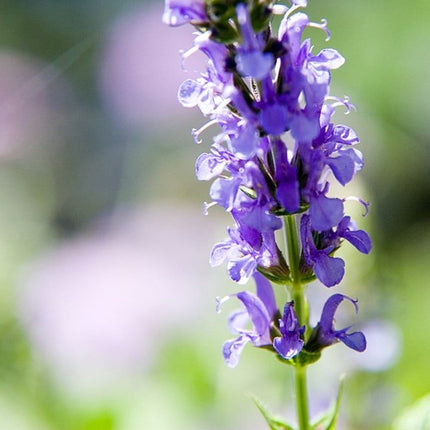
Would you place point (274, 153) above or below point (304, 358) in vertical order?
above

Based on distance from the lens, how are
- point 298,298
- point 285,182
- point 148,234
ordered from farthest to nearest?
point 148,234, point 298,298, point 285,182

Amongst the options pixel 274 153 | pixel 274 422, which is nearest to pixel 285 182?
pixel 274 153

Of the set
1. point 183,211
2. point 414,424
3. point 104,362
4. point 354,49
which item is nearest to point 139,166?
point 183,211

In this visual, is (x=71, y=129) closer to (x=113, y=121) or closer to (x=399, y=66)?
(x=113, y=121)

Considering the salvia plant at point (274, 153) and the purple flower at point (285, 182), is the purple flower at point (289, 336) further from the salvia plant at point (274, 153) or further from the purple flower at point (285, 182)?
the purple flower at point (285, 182)

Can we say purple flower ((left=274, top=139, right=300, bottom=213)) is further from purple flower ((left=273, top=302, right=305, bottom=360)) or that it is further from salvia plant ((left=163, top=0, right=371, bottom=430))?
purple flower ((left=273, top=302, right=305, bottom=360))

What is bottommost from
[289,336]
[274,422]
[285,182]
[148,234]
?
[274,422]

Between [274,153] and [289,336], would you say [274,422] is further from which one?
[274,153]
